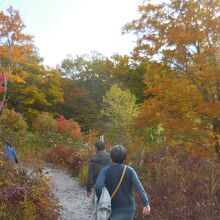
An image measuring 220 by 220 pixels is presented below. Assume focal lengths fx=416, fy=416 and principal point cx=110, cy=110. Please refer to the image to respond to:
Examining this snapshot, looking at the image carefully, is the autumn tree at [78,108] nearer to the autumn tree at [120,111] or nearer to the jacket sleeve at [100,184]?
the autumn tree at [120,111]

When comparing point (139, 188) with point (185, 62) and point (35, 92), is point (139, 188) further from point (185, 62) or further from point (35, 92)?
point (35, 92)

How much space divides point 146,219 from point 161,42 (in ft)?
20.0

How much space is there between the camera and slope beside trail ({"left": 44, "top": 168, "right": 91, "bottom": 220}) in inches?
358

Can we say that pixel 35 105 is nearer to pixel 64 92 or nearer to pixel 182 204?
pixel 64 92

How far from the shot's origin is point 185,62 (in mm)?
12086

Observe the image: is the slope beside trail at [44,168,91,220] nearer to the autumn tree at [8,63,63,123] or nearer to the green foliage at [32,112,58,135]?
the green foliage at [32,112,58,135]

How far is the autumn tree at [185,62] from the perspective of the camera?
11203 mm

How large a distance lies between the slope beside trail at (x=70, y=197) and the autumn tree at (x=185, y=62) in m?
2.99

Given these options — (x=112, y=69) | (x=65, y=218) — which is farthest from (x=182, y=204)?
(x=112, y=69)

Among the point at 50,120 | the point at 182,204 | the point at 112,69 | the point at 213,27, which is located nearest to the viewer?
the point at 182,204

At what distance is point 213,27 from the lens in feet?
37.4

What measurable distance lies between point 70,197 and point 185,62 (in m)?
5.06

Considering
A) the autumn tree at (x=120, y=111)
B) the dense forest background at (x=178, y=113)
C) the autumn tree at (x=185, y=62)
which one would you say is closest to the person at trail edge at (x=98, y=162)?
the dense forest background at (x=178, y=113)

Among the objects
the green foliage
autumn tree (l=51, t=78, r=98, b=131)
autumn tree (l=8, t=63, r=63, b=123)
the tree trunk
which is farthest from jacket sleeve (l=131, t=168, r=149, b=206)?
autumn tree (l=51, t=78, r=98, b=131)
